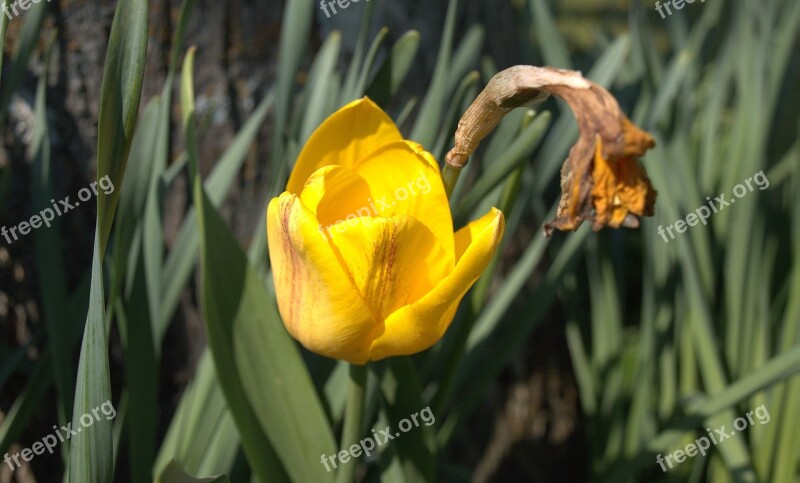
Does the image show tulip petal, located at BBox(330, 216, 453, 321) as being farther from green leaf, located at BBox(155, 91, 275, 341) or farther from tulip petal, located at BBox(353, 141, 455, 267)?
green leaf, located at BBox(155, 91, 275, 341)

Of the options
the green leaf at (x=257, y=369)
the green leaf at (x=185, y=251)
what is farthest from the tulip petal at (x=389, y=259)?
the green leaf at (x=185, y=251)

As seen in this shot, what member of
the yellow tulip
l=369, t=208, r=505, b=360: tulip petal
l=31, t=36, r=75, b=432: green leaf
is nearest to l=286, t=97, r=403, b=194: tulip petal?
the yellow tulip

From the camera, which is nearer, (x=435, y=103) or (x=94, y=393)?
(x=94, y=393)

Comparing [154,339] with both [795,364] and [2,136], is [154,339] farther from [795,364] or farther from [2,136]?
[795,364]

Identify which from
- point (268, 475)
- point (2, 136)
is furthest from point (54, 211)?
point (268, 475)

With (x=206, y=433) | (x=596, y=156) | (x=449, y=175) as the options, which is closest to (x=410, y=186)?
(x=449, y=175)

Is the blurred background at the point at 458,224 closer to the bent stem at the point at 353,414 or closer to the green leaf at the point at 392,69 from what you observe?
the green leaf at the point at 392,69

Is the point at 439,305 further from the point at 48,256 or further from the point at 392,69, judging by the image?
the point at 48,256
